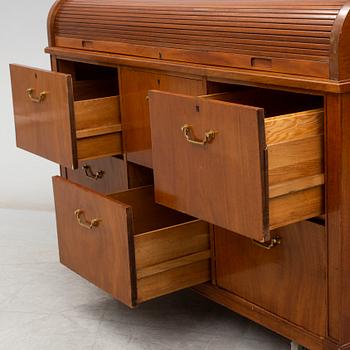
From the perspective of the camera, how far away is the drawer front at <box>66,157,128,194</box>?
2400mm

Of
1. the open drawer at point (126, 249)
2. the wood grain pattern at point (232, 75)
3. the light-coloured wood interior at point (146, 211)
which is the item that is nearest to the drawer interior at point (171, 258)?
the open drawer at point (126, 249)

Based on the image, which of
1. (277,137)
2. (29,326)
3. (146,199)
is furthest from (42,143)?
(277,137)

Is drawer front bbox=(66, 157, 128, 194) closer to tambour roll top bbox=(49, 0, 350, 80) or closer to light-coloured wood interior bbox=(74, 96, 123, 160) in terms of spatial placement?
light-coloured wood interior bbox=(74, 96, 123, 160)

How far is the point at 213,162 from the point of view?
1.71 m

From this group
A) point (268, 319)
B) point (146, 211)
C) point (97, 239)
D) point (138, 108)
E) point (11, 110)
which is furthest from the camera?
point (11, 110)

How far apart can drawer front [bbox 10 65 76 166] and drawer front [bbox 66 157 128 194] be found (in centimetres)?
22

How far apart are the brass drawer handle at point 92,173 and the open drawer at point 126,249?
0.89 feet

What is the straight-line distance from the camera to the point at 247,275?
6.54 ft

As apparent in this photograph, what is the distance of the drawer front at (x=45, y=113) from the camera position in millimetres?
2137

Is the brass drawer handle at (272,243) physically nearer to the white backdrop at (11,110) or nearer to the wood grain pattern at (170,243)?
the wood grain pattern at (170,243)

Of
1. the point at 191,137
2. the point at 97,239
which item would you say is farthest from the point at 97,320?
the point at 191,137

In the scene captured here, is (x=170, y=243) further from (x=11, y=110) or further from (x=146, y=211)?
(x=11, y=110)

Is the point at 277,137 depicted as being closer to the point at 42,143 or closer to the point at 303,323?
the point at 303,323

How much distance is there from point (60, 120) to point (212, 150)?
23.4 inches
